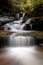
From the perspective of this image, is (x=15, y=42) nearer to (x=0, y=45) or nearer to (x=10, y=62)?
(x=0, y=45)

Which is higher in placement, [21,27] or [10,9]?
[10,9]

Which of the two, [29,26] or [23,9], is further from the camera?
[23,9]

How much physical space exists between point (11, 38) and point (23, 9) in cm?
854

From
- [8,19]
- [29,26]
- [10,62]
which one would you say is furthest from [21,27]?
[10,62]

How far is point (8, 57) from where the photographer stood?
4.25 metres

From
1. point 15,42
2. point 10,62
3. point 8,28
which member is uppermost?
point 8,28

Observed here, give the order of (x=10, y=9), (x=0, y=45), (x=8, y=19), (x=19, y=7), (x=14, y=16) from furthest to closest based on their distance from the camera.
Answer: (x=19, y=7), (x=10, y=9), (x=14, y=16), (x=8, y=19), (x=0, y=45)

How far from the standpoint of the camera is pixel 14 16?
1158cm

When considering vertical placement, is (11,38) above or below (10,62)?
above

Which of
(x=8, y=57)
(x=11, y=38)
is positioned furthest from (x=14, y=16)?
(x=8, y=57)

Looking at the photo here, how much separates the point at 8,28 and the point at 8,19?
2.14 m

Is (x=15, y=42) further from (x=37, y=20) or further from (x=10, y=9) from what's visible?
(x=10, y=9)

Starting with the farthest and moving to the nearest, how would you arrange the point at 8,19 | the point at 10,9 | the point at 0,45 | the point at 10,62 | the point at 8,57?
1. the point at 10,9
2. the point at 8,19
3. the point at 0,45
4. the point at 8,57
5. the point at 10,62

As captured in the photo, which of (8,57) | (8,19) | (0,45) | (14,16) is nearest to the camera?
(8,57)
